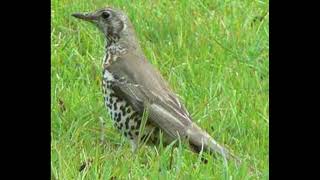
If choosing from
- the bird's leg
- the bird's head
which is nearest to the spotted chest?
the bird's leg

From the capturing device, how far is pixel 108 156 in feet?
15.8

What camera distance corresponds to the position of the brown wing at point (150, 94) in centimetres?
539

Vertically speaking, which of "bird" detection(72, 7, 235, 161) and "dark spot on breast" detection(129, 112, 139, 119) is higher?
"bird" detection(72, 7, 235, 161)

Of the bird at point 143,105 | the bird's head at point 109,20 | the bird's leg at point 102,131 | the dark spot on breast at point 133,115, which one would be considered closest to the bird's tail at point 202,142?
the bird at point 143,105

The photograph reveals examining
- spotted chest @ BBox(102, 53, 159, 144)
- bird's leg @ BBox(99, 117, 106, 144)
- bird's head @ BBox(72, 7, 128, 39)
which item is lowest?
bird's leg @ BBox(99, 117, 106, 144)

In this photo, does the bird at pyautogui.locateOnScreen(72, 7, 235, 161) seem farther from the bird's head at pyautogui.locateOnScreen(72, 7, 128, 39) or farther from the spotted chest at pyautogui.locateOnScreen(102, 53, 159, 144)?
the bird's head at pyautogui.locateOnScreen(72, 7, 128, 39)

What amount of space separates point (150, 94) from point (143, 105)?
0.09 m

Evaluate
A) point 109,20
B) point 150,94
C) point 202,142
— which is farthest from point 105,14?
point 202,142

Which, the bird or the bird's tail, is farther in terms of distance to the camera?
the bird

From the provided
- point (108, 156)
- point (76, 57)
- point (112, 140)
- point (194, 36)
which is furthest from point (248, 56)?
point (108, 156)

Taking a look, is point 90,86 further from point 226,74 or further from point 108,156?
point 108,156

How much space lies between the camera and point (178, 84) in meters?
6.30

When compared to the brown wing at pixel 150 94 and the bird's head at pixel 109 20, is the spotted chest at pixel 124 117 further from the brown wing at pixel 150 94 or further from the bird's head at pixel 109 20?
the bird's head at pixel 109 20

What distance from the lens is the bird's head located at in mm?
5828
